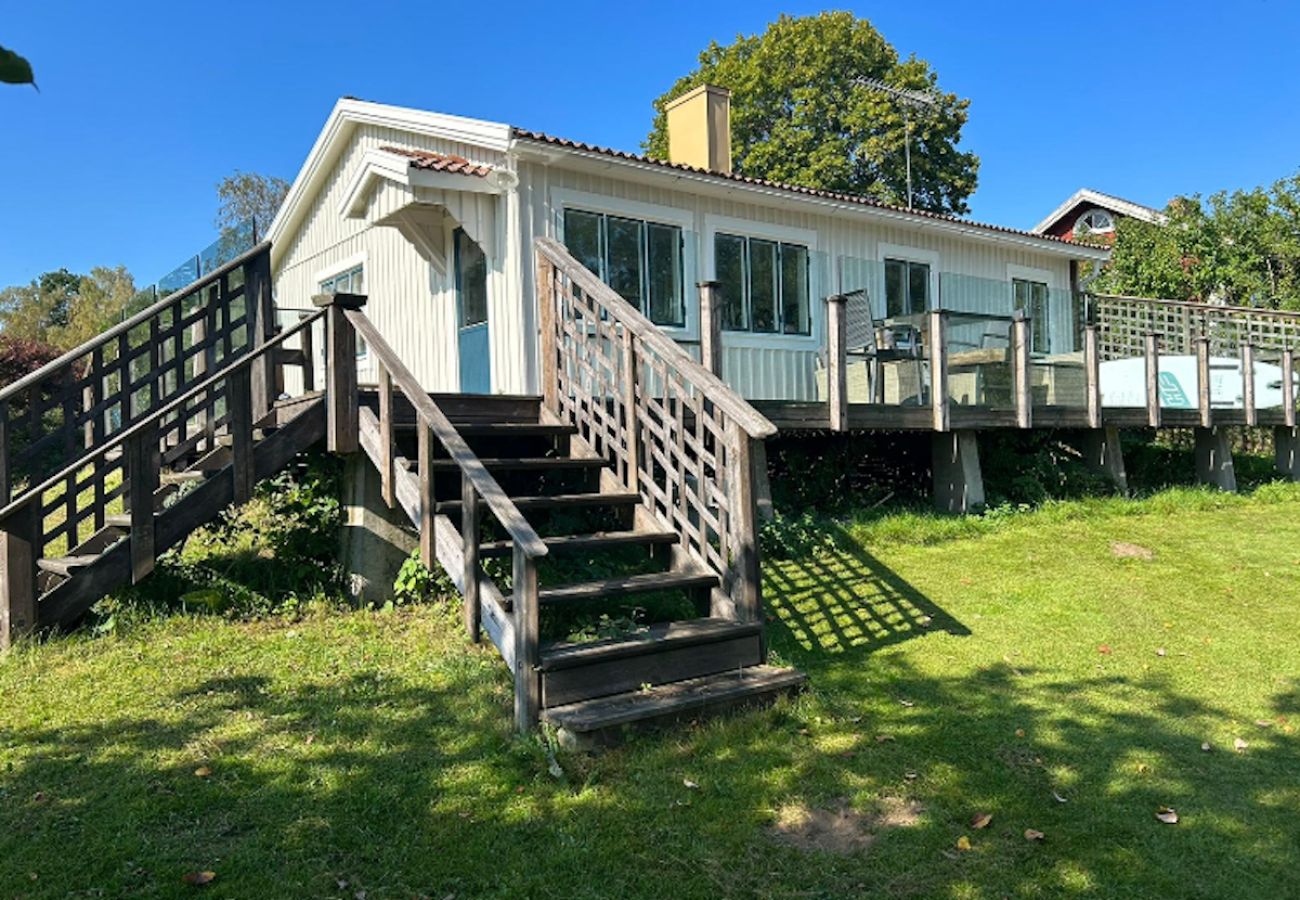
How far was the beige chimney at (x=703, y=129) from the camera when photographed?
1200cm

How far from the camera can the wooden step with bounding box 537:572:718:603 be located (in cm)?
459

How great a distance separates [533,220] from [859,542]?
4.18 m

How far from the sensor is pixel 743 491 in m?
4.86

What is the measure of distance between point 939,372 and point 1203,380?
513cm

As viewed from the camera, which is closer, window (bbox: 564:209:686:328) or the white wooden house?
the white wooden house

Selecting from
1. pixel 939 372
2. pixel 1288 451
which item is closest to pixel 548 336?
pixel 939 372

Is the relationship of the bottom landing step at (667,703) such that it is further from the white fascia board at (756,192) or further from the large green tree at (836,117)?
the large green tree at (836,117)

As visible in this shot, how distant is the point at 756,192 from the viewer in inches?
397

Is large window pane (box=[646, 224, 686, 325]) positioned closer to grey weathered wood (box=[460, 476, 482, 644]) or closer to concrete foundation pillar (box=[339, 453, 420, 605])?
concrete foundation pillar (box=[339, 453, 420, 605])

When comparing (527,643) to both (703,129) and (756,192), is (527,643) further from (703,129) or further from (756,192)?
(703,129)

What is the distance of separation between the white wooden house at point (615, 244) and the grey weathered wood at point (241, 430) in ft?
10.0

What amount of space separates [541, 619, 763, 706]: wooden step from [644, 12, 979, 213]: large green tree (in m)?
26.8

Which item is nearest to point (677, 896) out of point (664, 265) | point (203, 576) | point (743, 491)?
point (743, 491)

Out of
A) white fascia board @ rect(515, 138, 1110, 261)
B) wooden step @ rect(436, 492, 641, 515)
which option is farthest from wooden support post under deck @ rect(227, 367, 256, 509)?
white fascia board @ rect(515, 138, 1110, 261)
